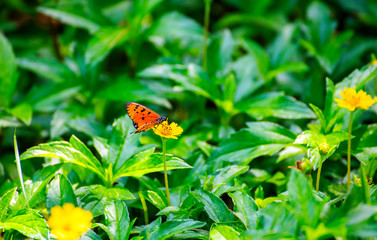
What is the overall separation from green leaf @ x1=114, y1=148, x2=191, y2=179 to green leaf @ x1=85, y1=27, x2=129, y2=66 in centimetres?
82

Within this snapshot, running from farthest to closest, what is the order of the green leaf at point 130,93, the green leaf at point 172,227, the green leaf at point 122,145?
1. the green leaf at point 130,93
2. the green leaf at point 122,145
3. the green leaf at point 172,227

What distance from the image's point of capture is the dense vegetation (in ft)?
4.07

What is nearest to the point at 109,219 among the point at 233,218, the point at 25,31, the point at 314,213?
the point at 233,218

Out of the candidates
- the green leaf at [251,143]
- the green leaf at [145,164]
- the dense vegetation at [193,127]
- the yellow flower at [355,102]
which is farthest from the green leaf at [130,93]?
the yellow flower at [355,102]

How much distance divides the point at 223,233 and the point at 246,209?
0.14 m

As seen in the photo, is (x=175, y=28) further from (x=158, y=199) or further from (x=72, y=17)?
(x=158, y=199)

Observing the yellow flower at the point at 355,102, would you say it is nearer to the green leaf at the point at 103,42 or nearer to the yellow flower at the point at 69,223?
the yellow flower at the point at 69,223

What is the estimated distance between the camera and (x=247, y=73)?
2248mm

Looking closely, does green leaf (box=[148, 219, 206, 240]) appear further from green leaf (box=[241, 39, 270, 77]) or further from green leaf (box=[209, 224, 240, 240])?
green leaf (box=[241, 39, 270, 77])

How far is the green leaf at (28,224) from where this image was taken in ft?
3.96

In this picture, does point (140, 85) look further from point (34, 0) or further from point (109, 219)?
point (34, 0)

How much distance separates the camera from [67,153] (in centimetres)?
139

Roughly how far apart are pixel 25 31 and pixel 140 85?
1404 mm

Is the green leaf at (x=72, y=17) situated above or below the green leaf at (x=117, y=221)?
Result: above
